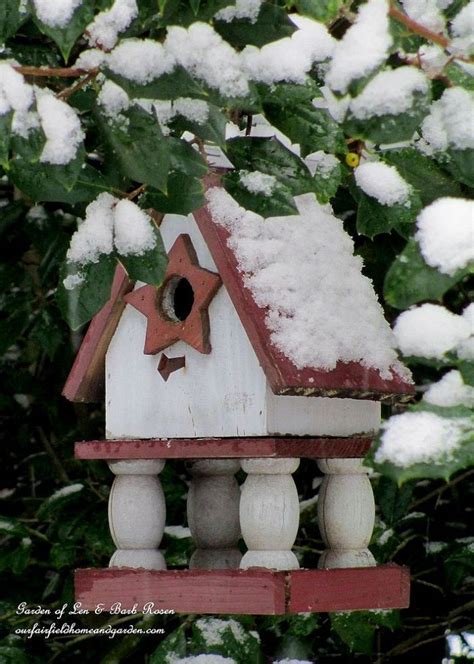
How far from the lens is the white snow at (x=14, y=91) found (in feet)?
3.82

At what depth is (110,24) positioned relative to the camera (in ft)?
4.09

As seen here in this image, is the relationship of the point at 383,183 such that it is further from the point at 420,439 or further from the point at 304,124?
the point at 420,439

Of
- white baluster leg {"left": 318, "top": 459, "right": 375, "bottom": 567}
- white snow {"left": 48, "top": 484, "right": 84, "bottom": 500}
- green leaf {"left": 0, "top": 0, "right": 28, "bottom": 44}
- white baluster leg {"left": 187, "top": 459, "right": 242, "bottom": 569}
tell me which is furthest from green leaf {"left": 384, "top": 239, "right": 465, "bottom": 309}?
white snow {"left": 48, "top": 484, "right": 84, "bottom": 500}

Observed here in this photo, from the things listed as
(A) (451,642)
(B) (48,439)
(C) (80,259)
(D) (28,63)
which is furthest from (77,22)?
(B) (48,439)

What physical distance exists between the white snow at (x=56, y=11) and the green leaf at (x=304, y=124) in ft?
0.94

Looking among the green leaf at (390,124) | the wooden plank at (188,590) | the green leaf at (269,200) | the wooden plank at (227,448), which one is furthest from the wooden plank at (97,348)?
the green leaf at (390,124)

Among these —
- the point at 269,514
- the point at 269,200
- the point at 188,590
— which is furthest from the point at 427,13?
the point at 188,590

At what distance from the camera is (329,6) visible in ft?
3.78

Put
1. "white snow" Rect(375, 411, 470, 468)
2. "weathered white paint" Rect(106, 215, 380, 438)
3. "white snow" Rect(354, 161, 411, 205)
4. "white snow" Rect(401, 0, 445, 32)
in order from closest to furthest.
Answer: "white snow" Rect(375, 411, 470, 468) → "white snow" Rect(401, 0, 445, 32) → "white snow" Rect(354, 161, 411, 205) → "weathered white paint" Rect(106, 215, 380, 438)

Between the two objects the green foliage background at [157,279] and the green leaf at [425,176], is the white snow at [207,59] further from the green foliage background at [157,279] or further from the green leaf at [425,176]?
the green leaf at [425,176]

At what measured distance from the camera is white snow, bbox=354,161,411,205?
141 centimetres

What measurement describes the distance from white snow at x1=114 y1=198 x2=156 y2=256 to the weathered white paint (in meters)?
0.29

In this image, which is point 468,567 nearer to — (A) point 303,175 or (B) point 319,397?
(B) point 319,397

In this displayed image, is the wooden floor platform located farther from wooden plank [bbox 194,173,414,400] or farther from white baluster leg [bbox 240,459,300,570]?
wooden plank [bbox 194,173,414,400]
